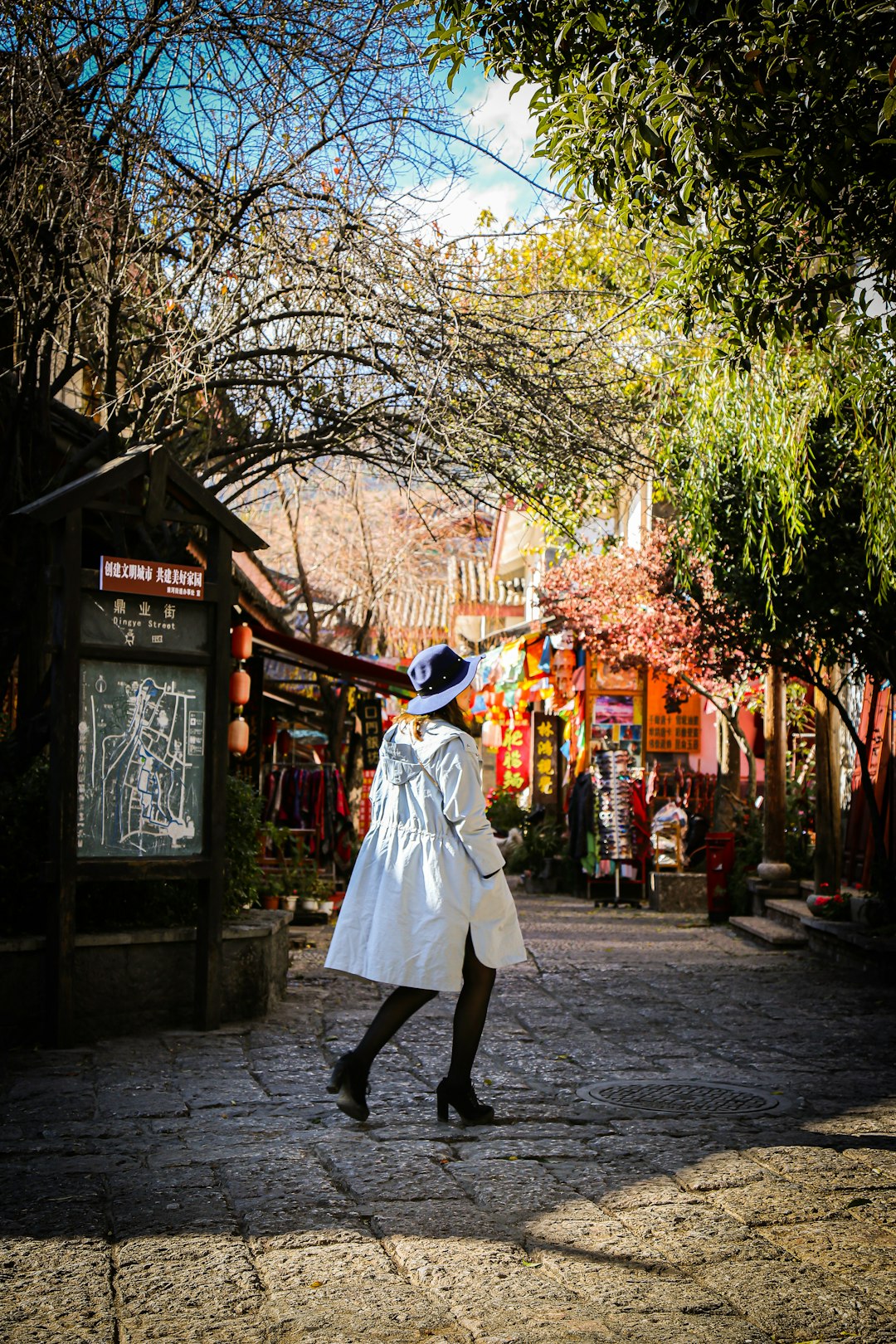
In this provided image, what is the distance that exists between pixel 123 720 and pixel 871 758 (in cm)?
1055

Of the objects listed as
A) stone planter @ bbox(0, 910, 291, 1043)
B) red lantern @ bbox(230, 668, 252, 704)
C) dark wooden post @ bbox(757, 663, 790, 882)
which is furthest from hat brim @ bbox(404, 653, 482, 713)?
dark wooden post @ bbox(757, 663, 790, 882)

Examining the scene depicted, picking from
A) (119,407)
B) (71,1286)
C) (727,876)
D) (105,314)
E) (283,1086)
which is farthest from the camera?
(727,876)

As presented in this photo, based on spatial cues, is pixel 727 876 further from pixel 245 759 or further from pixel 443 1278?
pixel 443 1278

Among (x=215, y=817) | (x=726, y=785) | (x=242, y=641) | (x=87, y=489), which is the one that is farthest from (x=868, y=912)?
(x=87, y=489)

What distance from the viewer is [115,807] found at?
7492mm

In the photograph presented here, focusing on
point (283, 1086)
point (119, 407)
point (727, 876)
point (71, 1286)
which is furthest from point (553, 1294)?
point (727, 876)

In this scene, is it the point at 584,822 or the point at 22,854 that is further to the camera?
the point at 584,822

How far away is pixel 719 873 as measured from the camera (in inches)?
614

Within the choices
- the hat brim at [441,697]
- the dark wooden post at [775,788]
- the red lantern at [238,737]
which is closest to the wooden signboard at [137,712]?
the hat brim at [441,697]

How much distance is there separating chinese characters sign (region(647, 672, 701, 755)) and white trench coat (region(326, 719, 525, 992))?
15.9 m

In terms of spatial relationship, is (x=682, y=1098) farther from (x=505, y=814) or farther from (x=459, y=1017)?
(x=505, y=814)

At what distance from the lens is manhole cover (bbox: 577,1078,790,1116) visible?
20.5ft

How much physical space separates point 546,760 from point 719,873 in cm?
931

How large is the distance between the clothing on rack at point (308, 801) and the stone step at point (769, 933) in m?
4.82
